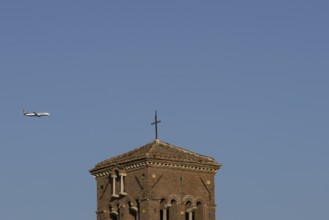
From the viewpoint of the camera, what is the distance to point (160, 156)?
3656 inches

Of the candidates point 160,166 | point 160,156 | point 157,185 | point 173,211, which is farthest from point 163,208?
point 160,156

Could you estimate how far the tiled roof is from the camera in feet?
305

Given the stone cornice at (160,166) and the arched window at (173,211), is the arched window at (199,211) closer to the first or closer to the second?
the arched window at (173,211)

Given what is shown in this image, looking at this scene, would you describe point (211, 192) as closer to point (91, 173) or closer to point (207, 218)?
point (207, 218)

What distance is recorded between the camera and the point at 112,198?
313ft

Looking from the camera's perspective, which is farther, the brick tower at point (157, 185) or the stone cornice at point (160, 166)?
the stone cornice at point (160, 166)

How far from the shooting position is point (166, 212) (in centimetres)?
9306

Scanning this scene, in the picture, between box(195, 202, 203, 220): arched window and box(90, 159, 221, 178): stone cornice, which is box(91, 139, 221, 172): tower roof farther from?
box(195, 202, 203, 220): arched window

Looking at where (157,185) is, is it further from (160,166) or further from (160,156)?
(160,156)

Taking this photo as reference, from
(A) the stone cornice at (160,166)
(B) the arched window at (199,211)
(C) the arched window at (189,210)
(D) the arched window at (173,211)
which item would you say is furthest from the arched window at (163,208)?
(B) the arched window at (199,211)

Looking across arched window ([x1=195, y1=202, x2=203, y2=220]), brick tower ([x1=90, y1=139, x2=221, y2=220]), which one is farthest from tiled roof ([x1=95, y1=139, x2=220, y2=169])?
arched window ([x1=195, y1=202, x2=203, y2=220])

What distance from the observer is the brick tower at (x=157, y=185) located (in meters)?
92.4

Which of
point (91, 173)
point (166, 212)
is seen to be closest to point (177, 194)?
point (166, 212)

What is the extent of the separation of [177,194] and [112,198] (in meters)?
5.40
